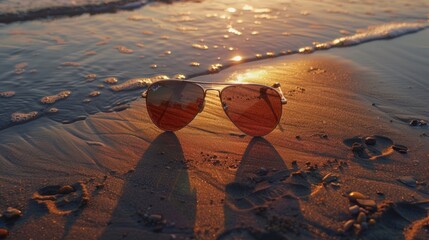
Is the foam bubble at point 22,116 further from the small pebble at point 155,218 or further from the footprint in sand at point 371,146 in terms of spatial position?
the footprint in sand at point 371,146

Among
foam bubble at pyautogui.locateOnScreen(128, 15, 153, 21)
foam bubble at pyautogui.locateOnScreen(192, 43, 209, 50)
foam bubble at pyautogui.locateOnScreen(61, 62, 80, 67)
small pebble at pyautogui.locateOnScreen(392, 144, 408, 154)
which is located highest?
foam bubble at pyautogui.locateOnScreen(128, 15, 153, 21)

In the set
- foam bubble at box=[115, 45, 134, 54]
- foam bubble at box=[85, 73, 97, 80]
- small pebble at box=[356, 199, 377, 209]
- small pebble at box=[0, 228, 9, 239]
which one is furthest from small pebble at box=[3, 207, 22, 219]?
foam bubble at box=[115, 45, 134, 54]

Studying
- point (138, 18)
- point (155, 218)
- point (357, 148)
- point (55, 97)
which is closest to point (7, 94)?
point (55, 97)

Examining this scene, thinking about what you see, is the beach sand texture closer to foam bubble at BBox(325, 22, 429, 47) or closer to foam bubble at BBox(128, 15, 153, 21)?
foam bubble at BBox(325, 22, 429, 47)

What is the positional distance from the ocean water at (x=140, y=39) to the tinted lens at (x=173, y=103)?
862 millimetres

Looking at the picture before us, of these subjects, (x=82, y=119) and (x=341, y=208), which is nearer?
(x=341, y=208)

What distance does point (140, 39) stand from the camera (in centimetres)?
701

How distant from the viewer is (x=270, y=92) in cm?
372

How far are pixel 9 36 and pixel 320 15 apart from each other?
5.85 metres

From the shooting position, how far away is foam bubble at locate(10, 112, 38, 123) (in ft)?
14.2

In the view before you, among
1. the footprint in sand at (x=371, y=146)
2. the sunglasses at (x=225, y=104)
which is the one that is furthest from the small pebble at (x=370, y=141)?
the sunglasses at (x=225, y=104)

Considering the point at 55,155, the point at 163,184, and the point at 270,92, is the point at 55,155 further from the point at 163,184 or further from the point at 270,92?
the point at 270,92

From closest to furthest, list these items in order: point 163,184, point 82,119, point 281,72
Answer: point 163,184 → point 82,119 → point 281,72

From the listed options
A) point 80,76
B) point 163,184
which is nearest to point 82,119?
point 80,76
